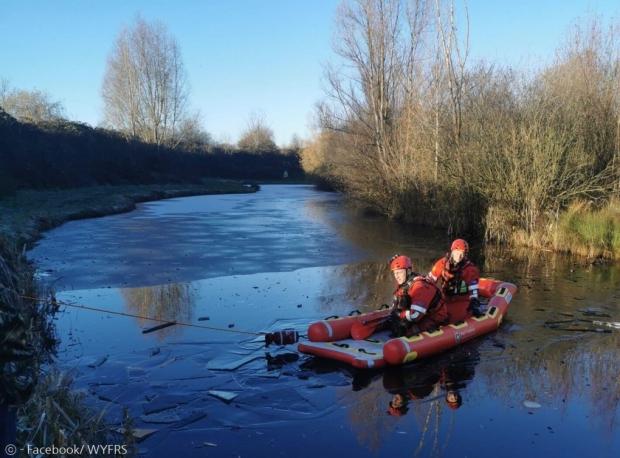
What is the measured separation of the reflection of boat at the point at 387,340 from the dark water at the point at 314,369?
165 millimetres

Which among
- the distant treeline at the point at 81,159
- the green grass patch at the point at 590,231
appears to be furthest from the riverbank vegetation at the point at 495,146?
the distant treeline at the point at 81,159

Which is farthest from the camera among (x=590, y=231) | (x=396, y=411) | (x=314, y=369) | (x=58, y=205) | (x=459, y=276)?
(x=58, y=205)

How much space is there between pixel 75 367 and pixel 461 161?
13947 mm

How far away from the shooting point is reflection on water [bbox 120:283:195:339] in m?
8.66

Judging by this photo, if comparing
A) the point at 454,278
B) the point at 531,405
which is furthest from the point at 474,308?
the point at 531,405

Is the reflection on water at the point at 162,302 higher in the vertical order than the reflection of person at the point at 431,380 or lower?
higher

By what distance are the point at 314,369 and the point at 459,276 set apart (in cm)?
258

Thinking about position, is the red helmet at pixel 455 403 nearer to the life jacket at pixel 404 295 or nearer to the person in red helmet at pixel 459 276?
the life jacket at pixel 404 295

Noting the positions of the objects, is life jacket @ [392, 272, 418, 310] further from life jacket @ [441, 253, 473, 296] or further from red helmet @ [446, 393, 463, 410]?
red helmet @ [446, 393, 463, 410]

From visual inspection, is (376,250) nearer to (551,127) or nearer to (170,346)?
(551,127)

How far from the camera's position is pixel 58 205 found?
79.7ft

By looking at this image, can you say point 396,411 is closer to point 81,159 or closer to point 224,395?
point 224,395

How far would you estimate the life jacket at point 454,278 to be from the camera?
25.7ft

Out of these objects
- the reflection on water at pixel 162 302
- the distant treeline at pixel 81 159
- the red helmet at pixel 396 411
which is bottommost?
the red helmet at pixel 396 411
